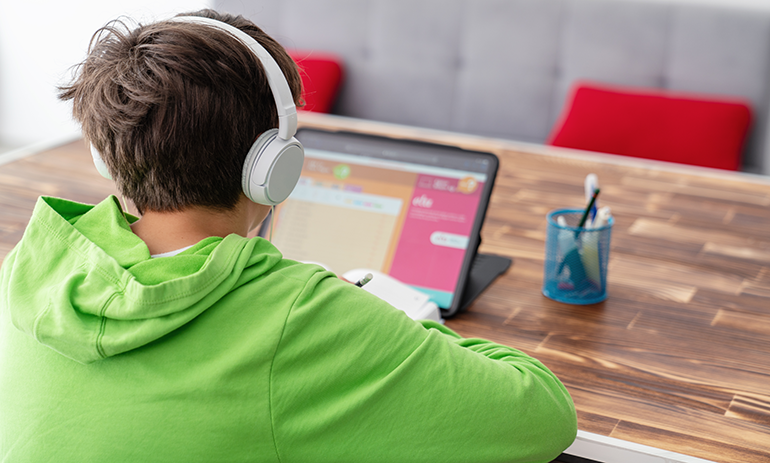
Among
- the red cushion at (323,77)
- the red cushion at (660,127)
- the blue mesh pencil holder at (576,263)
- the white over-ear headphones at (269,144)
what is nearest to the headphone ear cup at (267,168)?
the white over-ear headphones at (269,144)

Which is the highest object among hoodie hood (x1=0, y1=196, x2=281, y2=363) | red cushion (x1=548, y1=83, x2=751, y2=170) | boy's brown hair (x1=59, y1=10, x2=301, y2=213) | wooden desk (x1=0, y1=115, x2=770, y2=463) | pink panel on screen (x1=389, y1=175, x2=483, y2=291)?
boy's brown hair (x1=59, y1=10, x2=301, y2=213)

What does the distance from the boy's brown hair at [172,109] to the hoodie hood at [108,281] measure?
0.17 ft

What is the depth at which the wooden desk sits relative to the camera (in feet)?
2.86

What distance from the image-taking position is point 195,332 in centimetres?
62

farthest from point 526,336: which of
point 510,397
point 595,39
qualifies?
point 595,39

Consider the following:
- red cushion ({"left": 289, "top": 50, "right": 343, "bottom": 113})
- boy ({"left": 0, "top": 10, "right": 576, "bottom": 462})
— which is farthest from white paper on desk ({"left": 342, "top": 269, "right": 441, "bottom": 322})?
red cushion ({"left": 289, "top": 50, "right": 343, "bottom": 113})

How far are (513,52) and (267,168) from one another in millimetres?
2394

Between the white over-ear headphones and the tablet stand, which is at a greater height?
the white over-ear headphones

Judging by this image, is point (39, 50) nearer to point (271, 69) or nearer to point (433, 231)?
point (433, 231)

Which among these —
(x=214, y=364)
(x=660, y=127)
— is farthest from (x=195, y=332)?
(x=660, y=127)

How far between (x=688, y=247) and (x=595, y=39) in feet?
5.39

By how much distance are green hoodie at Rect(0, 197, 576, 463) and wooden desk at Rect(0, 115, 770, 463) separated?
0.97ft

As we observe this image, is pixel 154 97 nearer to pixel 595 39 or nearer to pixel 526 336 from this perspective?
pixel 526 336

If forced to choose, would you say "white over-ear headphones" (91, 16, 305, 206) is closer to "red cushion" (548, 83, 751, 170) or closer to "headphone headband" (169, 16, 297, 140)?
"headphone headband" (169, 16, 297, 140)
